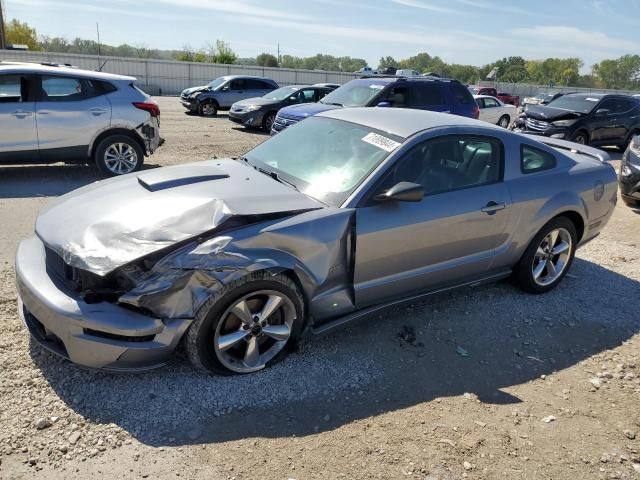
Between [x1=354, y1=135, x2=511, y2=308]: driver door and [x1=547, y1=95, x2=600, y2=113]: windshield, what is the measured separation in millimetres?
11577

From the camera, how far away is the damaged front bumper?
9.00 ft

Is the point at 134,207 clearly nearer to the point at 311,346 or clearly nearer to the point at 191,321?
the point at 191,321

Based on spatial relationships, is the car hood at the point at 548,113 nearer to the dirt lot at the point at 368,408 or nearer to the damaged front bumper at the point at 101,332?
the dirt lot at the point at 368,408

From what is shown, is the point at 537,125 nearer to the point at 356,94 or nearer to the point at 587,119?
the point at 587,119

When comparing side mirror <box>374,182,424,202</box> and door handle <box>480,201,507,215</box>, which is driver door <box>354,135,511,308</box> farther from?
side mirror <box>374,182,424,202</box>

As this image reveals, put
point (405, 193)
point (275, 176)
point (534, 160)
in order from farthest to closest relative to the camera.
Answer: point (534, 160)
point (275, 176)
point (405, 193)

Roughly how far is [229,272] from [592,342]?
10.1 feet

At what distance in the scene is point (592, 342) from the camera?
4082 mm

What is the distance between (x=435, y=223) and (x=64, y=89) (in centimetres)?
649

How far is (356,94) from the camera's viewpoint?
10.7 metres

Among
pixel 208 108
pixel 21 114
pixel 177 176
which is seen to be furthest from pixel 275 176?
pixel 208 108

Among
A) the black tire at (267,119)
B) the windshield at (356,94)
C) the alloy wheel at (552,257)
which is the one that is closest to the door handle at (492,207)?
the alloy wheel at (552,257)

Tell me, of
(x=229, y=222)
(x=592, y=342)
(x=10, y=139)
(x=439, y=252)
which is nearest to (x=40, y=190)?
(x=10, y=139)

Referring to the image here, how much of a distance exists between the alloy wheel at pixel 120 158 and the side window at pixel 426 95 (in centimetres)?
575
